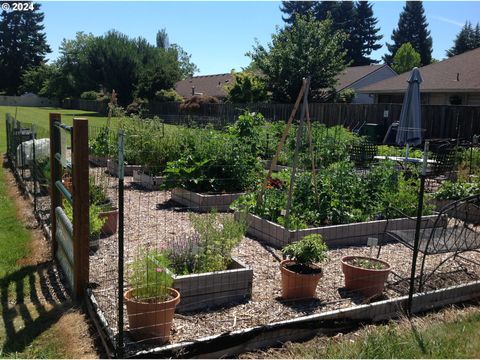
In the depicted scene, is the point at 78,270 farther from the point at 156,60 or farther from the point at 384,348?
the point at 156,60

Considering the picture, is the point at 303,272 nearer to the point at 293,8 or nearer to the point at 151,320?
the point at 151,320

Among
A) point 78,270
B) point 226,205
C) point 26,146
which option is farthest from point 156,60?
point 78,270

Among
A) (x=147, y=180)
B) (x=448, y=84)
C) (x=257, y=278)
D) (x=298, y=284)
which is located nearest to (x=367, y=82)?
(x=448, y=84)

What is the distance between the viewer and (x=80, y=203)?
15.2ft

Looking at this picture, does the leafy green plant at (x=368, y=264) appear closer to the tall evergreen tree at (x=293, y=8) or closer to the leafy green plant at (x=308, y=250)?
the leafy green plant at (x=308, y=250)

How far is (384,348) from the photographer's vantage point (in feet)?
12.6

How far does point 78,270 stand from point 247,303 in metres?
1.67

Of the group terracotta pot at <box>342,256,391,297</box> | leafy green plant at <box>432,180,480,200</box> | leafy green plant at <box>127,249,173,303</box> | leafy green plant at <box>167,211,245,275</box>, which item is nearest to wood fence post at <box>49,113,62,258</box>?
leafy green plant at <box>167,211,245,275</box>

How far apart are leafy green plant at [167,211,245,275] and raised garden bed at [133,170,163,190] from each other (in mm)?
5574

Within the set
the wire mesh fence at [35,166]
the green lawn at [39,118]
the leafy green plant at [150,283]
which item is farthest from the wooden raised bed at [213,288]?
the green lawn at [39,118]

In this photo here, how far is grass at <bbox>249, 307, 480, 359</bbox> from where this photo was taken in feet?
12.5

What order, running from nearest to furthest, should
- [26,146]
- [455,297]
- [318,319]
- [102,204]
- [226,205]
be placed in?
[318,319] < [455,297] < [102,204] < [226,205] < [26,146]

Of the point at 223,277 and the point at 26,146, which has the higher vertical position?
the point at 26,146

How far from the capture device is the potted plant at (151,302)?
3881 millimetres
